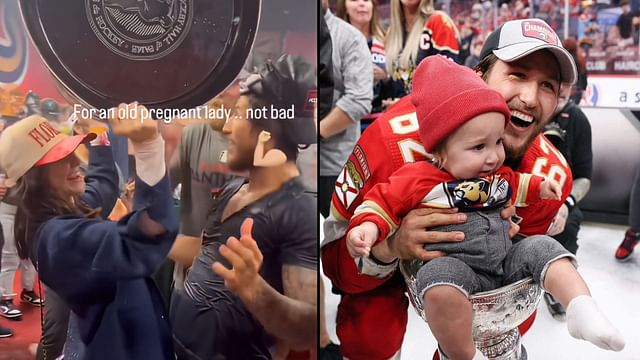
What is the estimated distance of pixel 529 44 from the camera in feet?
5.19

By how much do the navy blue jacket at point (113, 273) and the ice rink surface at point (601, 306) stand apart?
0.72m

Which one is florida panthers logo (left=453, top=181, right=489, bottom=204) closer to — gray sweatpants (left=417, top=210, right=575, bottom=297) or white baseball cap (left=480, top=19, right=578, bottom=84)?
gray sweatpants (left=417, top=210, right=575, bottom=297)

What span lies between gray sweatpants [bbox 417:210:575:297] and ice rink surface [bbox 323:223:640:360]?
0.42m

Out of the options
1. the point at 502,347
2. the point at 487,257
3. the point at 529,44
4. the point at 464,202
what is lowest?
the point at 502,347

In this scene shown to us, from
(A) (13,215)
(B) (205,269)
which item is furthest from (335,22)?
(A) (13,215)

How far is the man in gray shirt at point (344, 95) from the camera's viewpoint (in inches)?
97.7

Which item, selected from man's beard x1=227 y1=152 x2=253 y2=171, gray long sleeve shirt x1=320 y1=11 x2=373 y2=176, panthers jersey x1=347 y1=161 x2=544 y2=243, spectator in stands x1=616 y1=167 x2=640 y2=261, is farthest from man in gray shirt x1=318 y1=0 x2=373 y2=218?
spectator in stands x1=616 y1=167 x2=640 y2=261

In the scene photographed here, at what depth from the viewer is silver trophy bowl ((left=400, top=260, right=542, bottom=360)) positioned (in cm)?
152

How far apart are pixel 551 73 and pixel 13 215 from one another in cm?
136

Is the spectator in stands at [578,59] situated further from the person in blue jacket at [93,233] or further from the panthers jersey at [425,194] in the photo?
A: the person in blue jacket at [93,233]

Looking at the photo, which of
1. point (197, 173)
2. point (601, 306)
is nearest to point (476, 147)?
point (197, 173)

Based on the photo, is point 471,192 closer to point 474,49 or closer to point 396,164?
point 396,164

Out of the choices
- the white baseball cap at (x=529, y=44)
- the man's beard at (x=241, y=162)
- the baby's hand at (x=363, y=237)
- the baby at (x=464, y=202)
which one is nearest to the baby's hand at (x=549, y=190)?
the baby at (x=464, y=202)

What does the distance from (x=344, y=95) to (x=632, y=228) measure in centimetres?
148
